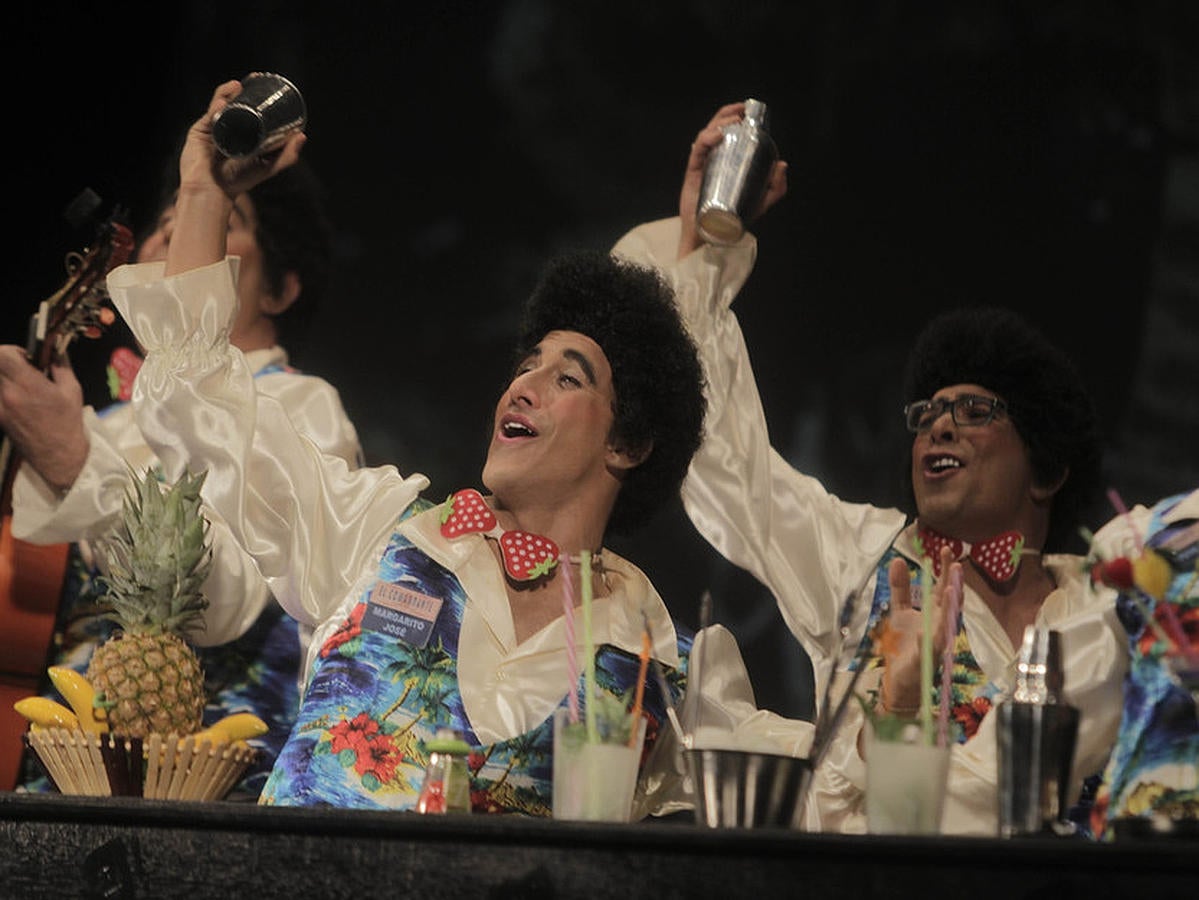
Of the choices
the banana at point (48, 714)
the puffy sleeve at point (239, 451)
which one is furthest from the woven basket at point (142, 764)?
A: the puffy sleeve at point (239, 451)

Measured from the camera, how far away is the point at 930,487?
293cm

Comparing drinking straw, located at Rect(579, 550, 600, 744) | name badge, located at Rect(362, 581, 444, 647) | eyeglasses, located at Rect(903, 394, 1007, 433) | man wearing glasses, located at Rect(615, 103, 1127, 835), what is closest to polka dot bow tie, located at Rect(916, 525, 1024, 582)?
man wearing glasses, located at Rect(615, 103, 1127, 835)

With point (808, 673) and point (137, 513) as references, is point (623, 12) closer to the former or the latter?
point (808, 673)

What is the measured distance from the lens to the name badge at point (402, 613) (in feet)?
8.08

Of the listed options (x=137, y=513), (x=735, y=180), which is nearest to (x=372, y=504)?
(x=137, y=513)

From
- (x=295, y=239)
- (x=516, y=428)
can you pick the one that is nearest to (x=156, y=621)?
(x=516, y=428)

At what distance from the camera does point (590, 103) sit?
11.8 ft

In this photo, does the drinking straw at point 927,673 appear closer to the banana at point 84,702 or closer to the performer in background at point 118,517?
the banana at point 84,702

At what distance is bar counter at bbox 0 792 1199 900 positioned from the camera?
1.44 meters

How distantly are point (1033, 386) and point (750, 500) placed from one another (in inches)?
22.8

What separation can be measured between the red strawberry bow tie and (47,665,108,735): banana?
610 millimetres

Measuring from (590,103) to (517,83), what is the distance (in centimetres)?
19

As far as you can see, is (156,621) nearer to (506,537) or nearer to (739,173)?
(506,537)

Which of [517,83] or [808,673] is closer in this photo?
[808,673]
